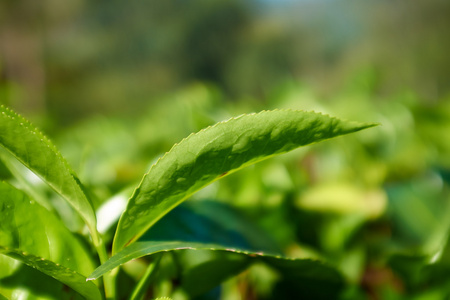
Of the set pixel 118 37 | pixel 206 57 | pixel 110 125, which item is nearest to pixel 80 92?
pixel 118 37

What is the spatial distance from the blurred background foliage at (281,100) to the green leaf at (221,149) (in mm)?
125

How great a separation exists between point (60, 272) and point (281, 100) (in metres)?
0.81

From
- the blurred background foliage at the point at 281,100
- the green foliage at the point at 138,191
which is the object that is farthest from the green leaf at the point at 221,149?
the blurred background foliage at the point at 281,100

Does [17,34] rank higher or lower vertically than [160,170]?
higher

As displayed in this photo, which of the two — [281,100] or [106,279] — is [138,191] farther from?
[281,100]

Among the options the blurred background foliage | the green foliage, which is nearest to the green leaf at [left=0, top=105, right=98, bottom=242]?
the green foliage

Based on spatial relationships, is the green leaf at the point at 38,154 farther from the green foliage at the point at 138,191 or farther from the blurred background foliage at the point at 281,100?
the blurred background foliage at the point at 281,100

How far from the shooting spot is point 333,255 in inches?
22.0

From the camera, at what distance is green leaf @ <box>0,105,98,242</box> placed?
10.7 inches

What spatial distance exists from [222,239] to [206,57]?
13.8m

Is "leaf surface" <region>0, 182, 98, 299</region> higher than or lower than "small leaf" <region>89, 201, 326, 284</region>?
higher

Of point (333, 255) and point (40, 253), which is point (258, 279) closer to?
point (333, 255)

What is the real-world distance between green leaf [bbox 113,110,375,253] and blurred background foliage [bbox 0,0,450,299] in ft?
0.41

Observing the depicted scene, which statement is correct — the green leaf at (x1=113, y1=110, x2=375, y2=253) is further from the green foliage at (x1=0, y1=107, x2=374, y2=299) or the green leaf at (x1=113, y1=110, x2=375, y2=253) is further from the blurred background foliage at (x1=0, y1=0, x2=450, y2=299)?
the blurred background foliage at (x1=0, y1=0, x2=450, y2=299)
